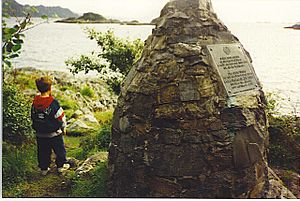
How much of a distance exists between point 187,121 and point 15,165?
2478 mm

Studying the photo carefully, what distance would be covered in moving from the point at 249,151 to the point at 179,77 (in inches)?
45.6

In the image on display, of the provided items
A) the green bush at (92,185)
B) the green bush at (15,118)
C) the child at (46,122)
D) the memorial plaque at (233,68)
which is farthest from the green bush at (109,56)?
the memorial plaque at (233,68)

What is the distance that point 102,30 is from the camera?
22.7 ft

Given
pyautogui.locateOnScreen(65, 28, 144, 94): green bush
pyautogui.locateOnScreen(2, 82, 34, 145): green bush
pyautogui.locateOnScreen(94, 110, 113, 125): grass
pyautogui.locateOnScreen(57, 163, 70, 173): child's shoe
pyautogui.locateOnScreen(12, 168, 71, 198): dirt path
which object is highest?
pyautogui.locateOnScreen(65, 28, 144, 94): green bush

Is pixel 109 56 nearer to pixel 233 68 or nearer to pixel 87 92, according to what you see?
pixel 87 92

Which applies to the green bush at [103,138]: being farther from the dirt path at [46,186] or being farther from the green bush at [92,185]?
the green bush at [92,185]

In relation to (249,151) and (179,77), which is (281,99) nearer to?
(249,151)

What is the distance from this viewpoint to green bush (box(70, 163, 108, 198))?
15.4 ft

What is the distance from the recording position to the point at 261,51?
584cm

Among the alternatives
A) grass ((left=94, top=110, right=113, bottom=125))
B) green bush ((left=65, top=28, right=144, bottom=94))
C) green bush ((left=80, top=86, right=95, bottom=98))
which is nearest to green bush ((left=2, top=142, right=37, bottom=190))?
grass ((left=94, top=110, right=113, bottom=125))

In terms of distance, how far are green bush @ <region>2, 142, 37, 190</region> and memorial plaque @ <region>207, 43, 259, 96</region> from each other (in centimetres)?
291

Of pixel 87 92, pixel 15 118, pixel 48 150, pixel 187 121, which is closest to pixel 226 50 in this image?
pixel 187 121

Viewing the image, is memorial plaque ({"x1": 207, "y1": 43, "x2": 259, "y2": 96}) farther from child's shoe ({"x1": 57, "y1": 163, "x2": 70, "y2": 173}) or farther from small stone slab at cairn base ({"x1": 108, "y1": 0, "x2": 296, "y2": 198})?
child's shoe ({"x1": 57, "y1": 163, "x2": 70, "y2": 173})

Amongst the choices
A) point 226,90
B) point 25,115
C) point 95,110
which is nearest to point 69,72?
point 95,110
